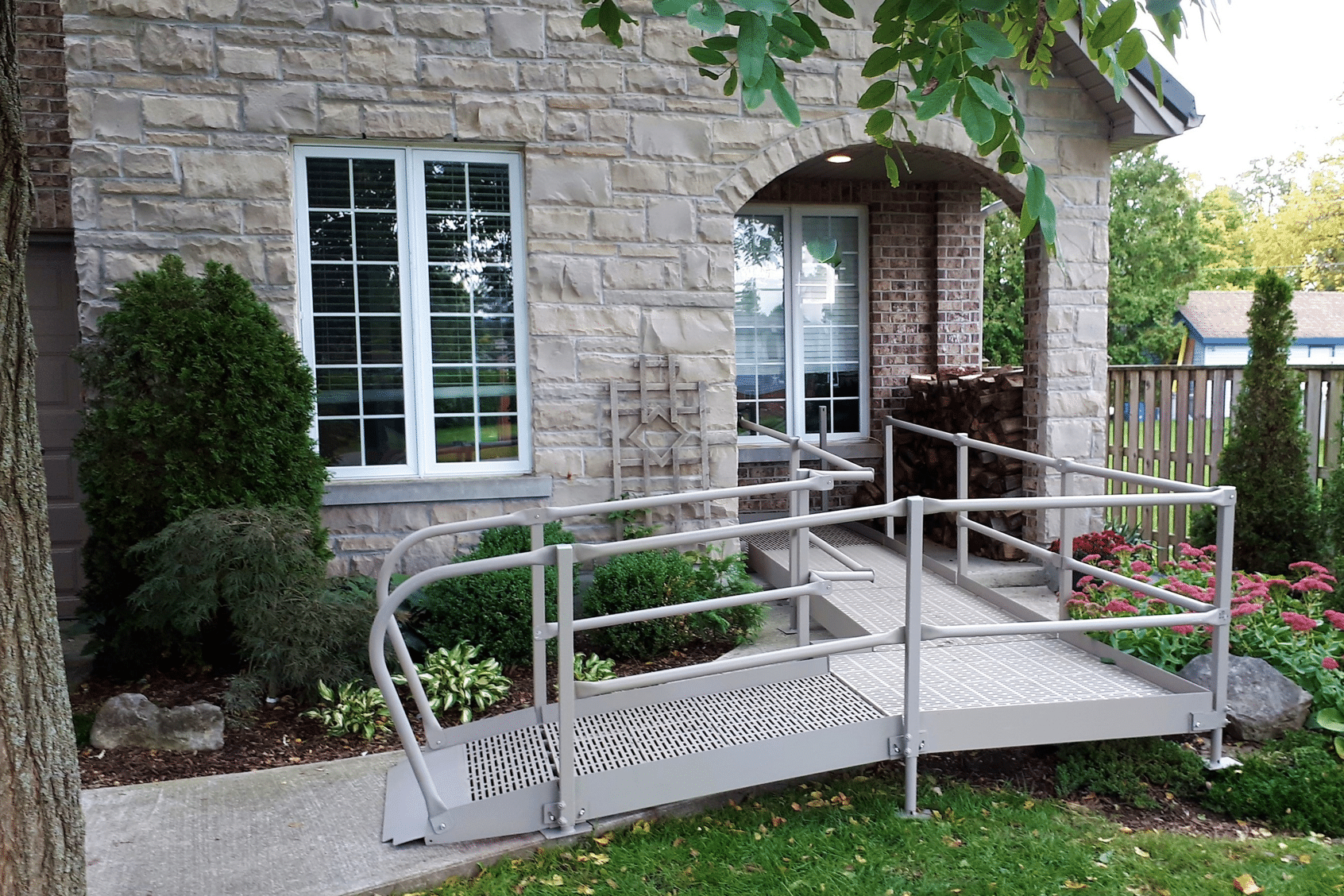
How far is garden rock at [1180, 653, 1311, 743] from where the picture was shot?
4.69 metres

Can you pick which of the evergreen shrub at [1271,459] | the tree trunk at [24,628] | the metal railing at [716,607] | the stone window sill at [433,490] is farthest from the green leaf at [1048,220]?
the evergreen shrub at [1271,459]

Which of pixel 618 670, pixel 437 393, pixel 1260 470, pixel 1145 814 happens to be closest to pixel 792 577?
pixel 618 670

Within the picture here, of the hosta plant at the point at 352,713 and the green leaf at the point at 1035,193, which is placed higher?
the green leaf at the point at 1035,193

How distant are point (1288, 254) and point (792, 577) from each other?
32.7 metres

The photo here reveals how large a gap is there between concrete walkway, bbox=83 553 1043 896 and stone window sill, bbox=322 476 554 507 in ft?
6.85

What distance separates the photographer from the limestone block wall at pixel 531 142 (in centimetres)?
595

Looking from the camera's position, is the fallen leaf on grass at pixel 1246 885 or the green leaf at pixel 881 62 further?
the fallen leaf on grass at pixel 1246 885

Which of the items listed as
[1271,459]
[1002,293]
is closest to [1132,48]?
[1271,459]

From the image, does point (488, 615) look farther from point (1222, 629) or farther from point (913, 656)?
point (1222, 629)

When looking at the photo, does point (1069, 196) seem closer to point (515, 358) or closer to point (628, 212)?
point (628, 212)

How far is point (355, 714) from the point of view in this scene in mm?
5035

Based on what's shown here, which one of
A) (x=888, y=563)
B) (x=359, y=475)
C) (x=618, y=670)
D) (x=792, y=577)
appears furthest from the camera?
(x=888, y=563)

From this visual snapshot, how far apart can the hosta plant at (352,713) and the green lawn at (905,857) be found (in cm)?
160

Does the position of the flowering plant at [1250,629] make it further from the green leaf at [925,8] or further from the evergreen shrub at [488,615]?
the green leaf at [925,8]
